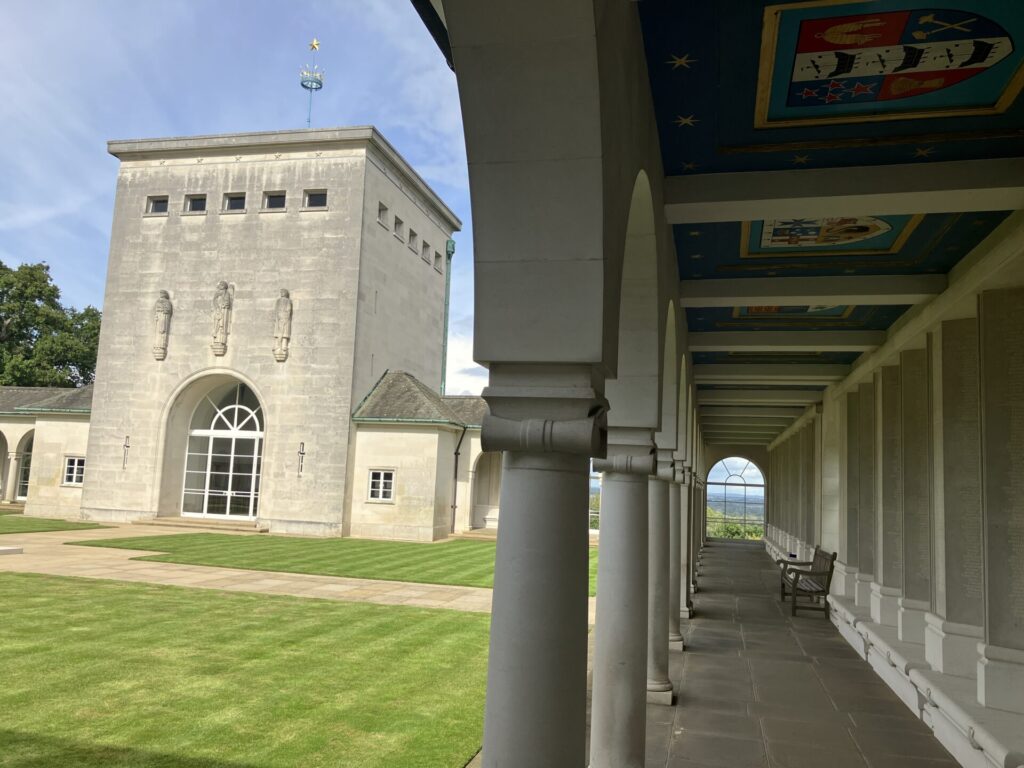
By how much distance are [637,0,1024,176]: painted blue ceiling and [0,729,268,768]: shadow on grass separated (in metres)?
6.66

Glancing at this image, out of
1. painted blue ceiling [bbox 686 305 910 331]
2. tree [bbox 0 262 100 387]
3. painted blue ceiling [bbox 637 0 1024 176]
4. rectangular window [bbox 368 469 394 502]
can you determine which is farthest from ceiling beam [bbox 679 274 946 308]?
tree [bbox 0 262 100 387]

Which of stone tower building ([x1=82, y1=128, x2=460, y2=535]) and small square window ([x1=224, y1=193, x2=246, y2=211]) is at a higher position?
small square window ([x1=224, y1=193, x2=246, y2=211])

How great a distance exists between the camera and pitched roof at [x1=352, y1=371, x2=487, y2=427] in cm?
3017

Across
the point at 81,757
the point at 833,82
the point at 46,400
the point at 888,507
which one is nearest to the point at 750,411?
the point at 888,507

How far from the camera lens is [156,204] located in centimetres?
3334

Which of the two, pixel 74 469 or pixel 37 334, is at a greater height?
pixel 37 334

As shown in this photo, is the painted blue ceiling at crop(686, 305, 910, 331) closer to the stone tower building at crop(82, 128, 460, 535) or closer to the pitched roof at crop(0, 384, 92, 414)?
the stone tower building at crop(82, 128, 460, 535)

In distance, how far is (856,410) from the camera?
16.7m

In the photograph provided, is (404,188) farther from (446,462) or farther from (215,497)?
(215,497)

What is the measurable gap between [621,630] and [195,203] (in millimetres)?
31722

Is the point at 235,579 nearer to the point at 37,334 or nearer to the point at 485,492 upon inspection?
the point at 485,492

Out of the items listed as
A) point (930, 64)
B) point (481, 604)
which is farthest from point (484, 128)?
point (481, 604)

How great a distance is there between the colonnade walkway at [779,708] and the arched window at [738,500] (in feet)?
126

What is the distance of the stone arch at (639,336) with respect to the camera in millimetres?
6203
